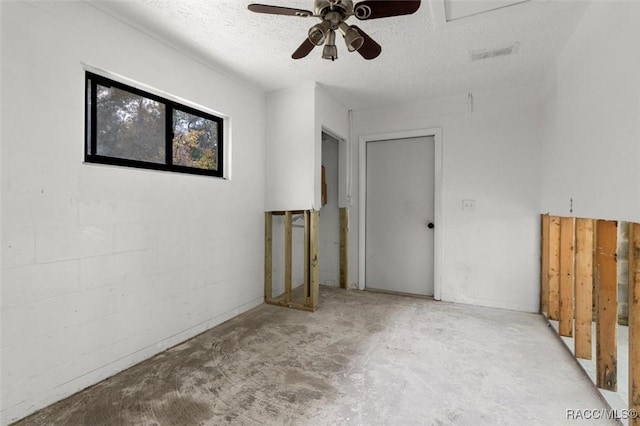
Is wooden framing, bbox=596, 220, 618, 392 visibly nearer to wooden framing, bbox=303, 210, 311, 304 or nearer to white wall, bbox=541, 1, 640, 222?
white wall, bbox=541, 1, 640, 222

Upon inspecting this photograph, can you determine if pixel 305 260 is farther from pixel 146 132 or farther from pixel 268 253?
pixel 146 132

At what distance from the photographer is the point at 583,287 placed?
2301 mm

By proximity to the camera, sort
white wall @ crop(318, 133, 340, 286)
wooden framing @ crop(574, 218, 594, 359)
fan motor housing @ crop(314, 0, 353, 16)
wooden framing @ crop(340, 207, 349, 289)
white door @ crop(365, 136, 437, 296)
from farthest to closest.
Result: 1. white wall @ crop(318, 133, 340, 286)
2. wooden framing @ crop(340, 207, 349, 289)
3. white door @ crop(365, 136, 437, 296)
4. wooden framing @ crop(574, 218, 594, 359)
5. fan motor housing @ crop(314, 0, 353, 16)

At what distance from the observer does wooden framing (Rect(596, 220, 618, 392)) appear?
184cm

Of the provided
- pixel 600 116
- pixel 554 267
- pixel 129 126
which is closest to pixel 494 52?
pixel 600 116

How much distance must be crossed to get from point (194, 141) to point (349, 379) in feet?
8.24

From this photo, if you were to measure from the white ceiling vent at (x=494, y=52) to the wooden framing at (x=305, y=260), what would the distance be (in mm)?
2259

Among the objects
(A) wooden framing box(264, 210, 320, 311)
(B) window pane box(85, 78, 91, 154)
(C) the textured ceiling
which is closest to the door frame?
(C) the textured ceiling

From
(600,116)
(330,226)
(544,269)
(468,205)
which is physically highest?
(600,116)

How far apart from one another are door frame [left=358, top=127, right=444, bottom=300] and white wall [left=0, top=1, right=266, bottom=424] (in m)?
2.21

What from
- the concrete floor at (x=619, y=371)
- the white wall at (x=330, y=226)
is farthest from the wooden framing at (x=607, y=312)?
the white wall at (x=330, y=226)

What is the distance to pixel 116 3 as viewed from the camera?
6.63 ft

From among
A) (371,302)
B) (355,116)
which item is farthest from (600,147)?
(355,116)

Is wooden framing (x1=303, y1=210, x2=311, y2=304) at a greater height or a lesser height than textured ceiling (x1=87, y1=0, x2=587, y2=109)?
lesser
